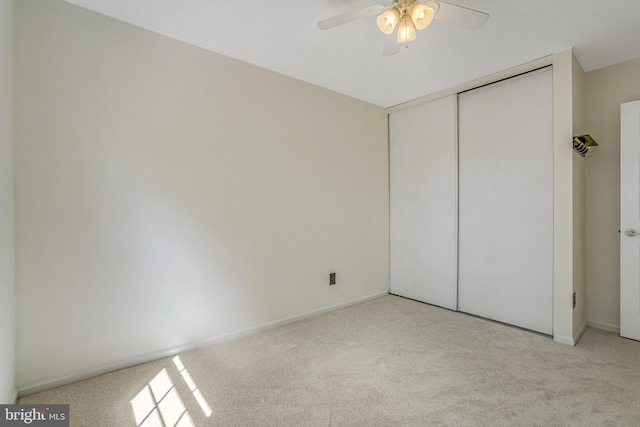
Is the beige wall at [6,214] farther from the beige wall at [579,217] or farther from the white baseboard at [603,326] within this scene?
the white baseboard at [603,326]

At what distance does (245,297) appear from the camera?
2.53 metres

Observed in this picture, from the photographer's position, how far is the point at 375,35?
209 centimetres

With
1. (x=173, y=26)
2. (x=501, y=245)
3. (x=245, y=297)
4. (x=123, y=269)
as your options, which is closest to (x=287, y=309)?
(x=245, y=297)

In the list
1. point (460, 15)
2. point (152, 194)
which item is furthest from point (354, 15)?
point (152, 194)

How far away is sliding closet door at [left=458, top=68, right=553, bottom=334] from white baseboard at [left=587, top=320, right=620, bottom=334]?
59cm

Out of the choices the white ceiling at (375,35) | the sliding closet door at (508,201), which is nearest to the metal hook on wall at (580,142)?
the sliding closet door at (508,201)

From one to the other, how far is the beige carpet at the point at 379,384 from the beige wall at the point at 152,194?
1.09 feet

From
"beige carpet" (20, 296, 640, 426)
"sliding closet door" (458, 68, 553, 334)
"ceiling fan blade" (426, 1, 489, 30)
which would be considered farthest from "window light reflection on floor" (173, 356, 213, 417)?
"sliding closet door" (458, 68, 553, 334)

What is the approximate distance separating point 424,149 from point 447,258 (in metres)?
1.27

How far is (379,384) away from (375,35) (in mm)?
2392

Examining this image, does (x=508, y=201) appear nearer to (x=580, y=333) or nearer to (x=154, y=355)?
(x=580, y=333)

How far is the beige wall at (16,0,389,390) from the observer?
1.72 metres

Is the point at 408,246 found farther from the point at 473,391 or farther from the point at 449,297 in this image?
the point at 473,391

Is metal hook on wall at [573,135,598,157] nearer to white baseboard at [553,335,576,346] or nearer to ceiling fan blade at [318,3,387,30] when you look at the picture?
white baseboard at [553,335,576,346]
